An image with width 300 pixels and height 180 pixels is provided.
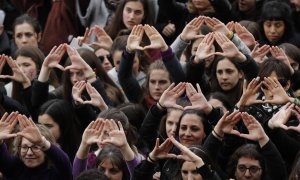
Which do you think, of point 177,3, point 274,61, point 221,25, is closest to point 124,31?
point 177,3

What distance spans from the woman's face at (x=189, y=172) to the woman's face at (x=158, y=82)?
5.45 feet

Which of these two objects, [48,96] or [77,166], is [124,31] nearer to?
[48,96]

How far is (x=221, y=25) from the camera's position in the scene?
33.5 ft

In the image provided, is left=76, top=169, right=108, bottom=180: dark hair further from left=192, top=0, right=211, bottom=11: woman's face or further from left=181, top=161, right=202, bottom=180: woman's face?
left=192, top=0, right=211, bottom=11: woman's face

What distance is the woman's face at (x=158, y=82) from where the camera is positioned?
10.2 metres

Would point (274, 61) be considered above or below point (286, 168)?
above

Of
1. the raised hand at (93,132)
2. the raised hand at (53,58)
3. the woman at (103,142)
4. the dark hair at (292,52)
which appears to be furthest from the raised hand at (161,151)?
the dark hair at (292,52)

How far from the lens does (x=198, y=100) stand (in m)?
9.20

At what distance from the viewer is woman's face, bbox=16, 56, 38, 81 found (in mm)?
10844

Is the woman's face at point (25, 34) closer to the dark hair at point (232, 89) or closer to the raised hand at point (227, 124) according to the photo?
the dark hair at point (232, 89)

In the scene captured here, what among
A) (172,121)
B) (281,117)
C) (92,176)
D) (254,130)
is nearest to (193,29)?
(172,121)

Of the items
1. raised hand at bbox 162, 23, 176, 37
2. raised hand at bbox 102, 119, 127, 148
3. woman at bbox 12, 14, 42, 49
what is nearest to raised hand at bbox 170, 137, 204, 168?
raised hand at bbox 102, 119, 127, 148

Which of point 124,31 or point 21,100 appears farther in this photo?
point 124,31

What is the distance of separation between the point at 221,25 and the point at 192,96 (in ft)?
3.89
